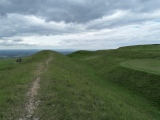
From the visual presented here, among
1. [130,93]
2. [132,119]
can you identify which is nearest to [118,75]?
[130,93]

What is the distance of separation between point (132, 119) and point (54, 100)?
547cm

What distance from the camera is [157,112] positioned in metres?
15.0

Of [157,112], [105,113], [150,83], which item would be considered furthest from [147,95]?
[105,113]

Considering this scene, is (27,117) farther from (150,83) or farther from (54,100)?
(150,83)

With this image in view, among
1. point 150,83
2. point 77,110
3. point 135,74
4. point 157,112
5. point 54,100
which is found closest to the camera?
point 77,110

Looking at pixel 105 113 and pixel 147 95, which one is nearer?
pixel 105 113

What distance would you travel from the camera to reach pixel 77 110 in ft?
35.4

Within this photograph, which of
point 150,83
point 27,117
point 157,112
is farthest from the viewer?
point 150,83

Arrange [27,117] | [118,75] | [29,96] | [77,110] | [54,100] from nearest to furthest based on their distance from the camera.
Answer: [27,117], [77,110], [54,100], [29,96], [118,75]

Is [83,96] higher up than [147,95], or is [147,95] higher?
[83,96]

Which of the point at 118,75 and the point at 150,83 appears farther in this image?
the point at 118,75

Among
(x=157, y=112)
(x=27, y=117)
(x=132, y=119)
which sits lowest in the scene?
(x=157, y=112)

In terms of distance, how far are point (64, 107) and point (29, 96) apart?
11.4ft

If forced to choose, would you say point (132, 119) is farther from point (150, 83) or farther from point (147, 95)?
point (150, 83)
